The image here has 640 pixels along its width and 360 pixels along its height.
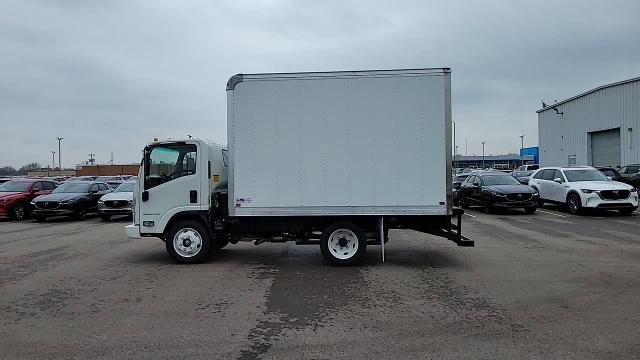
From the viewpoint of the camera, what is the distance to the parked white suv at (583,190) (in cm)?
1708

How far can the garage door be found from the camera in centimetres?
3688

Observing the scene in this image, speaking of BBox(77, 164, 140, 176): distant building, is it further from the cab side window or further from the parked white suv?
the cab side window

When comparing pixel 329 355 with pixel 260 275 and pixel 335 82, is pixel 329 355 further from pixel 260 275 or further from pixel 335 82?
pixel 335 82

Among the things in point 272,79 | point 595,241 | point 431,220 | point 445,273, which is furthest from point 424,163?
point 595,241

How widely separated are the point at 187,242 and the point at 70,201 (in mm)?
12181

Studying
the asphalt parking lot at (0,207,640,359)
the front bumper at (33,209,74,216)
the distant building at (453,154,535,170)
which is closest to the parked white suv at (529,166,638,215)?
the asphalt parking lot at (0,207,640,359)

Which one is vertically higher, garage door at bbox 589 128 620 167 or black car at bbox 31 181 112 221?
garage door at bbox 589 128 620 167

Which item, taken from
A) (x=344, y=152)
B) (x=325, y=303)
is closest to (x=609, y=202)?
(x=344, y=152)

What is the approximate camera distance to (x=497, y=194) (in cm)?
1850

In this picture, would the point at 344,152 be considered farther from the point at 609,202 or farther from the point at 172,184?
the point at 609,202

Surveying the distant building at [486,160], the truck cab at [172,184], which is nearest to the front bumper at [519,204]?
the truck cab at [172,184]

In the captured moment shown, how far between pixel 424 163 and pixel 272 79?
9.63 feet

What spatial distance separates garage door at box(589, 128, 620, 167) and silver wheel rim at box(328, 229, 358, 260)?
35.0m

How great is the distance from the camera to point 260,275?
8164 millimetres
